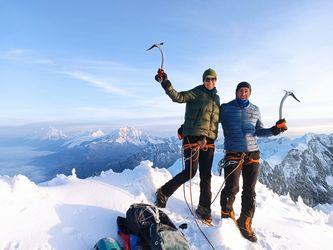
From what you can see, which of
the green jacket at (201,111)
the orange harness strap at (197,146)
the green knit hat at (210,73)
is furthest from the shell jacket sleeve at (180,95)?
the orange harness strap at (197,146)

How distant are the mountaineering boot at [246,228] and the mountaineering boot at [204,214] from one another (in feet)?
2.54

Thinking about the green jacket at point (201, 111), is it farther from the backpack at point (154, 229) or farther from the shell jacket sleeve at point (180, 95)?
the backpack at point (154, 229)

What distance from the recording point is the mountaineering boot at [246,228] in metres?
8.82

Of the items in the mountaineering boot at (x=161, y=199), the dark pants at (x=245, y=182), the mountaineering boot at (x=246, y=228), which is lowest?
the mountaineering boot at (x=246, y=228)

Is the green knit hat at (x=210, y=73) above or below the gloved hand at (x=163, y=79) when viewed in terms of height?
above

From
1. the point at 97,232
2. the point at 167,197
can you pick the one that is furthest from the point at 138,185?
the point at 97,232

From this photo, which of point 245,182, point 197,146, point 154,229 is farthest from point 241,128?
point 154,229

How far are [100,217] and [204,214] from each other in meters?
2.84

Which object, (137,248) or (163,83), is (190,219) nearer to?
(137,248)

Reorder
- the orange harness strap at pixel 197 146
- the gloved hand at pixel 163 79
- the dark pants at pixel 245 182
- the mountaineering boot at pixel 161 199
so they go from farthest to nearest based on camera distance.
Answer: the mountaineering boot at pixel 161 199 → the orange harness strap at pixel 197 146 → the dark pants at pixel 245 182 → the gloved hand at pixel 163 79

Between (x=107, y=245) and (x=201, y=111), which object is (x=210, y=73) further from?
(x=107, y=245)

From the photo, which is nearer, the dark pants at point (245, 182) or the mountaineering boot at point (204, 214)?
the dark pants at point (245, 182)

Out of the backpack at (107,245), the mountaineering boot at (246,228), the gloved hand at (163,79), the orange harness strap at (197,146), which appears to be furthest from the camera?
the orange harness strap at (197,146)

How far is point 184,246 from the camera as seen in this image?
276 inches
